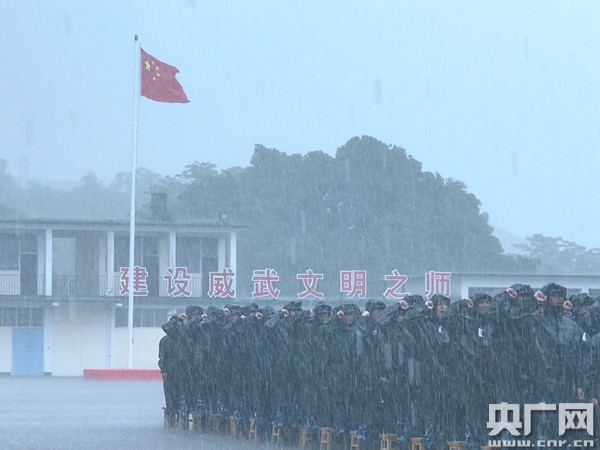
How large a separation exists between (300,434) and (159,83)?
20.2 metres

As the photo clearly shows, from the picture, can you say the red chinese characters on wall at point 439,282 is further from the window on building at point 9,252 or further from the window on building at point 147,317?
the window on building at point 9,252

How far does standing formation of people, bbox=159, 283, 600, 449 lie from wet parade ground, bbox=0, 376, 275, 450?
78 centimetres

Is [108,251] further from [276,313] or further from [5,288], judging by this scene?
[276,313]

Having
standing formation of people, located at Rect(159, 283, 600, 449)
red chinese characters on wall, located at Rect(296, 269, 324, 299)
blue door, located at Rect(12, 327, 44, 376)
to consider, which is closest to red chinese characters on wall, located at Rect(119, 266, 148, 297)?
blue door, located at Rect(12, 327, 44, 376)

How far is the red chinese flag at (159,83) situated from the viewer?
32.1 m

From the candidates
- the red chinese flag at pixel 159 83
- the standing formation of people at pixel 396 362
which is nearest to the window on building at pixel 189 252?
the red chinese flag at pixel 159 83

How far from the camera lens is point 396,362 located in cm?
1199

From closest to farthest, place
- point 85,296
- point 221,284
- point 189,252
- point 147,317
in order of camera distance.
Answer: point 85,296, point 221,284, point 147,317, point 189,252

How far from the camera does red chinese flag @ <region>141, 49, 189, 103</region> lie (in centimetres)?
3212

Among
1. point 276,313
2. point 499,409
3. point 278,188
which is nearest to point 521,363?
point 499,409

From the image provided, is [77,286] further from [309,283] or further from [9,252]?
[309,283]

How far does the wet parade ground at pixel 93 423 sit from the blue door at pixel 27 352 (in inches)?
499

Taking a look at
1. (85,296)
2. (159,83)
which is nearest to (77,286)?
(85,296)

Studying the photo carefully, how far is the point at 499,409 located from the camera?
34.2ft
